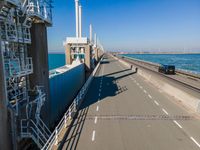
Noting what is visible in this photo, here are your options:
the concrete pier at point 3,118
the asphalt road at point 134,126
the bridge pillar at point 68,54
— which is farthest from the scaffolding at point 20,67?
the bridge pillar at point 68,54

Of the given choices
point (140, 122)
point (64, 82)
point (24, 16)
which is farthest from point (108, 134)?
point (64, 82)

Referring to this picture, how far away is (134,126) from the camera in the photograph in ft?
41.4

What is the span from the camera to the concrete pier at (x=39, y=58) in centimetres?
1375

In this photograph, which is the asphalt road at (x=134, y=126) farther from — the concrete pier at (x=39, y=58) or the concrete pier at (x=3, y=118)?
the concrete pier at (x=39, y=58)

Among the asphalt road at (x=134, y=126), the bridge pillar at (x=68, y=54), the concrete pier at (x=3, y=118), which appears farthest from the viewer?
the bridge pillar at (x=68, y=54)

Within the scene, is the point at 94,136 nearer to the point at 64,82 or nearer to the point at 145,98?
the point at 145,98

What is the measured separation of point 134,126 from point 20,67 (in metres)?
8.41

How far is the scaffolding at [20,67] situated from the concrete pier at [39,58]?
499 millimetres

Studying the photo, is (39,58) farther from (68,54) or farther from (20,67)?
(68,54)

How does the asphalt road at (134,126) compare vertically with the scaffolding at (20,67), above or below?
below

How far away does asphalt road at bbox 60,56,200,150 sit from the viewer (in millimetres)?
10055

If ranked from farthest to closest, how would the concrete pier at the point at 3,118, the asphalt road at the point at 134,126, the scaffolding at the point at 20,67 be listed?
the scaffolding at the point at 20,67
the asphalt road at the point at 134,126
the concrete pier at the point at 3,118

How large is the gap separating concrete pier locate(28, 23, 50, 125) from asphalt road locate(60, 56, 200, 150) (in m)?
3.43

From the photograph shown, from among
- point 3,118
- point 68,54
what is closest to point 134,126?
point 3,118
